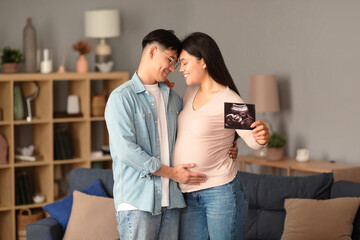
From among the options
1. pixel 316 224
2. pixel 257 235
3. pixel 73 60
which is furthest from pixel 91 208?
pixel 73 60

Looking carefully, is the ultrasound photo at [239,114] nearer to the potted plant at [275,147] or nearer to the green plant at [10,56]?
the potted plant at [275,147]

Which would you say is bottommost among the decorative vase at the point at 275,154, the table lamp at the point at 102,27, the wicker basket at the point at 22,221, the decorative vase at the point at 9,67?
the wicker basket at the point at 22,221

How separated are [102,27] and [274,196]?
2.52 metres

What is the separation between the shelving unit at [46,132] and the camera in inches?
196

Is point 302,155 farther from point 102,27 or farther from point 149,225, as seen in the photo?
point 149,225

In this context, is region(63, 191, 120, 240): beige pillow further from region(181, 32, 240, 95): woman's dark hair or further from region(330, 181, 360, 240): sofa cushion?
region(181, 32, 240, 95): woman's dark hair

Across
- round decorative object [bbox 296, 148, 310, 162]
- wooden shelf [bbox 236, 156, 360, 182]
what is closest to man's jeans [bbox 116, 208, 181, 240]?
wooden shelf [bbox 236, 156, 360, 182]

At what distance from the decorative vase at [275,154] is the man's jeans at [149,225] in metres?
2.62

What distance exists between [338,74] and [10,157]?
9.54 feet

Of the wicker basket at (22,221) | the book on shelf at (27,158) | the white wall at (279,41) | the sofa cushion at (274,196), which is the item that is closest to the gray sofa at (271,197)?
the sofa cushion at (274,196)

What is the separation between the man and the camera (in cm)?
232

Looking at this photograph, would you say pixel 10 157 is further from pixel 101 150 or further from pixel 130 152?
pixel 130 152

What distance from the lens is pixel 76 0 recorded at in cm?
560

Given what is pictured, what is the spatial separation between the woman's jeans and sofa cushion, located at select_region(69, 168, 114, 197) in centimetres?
161
